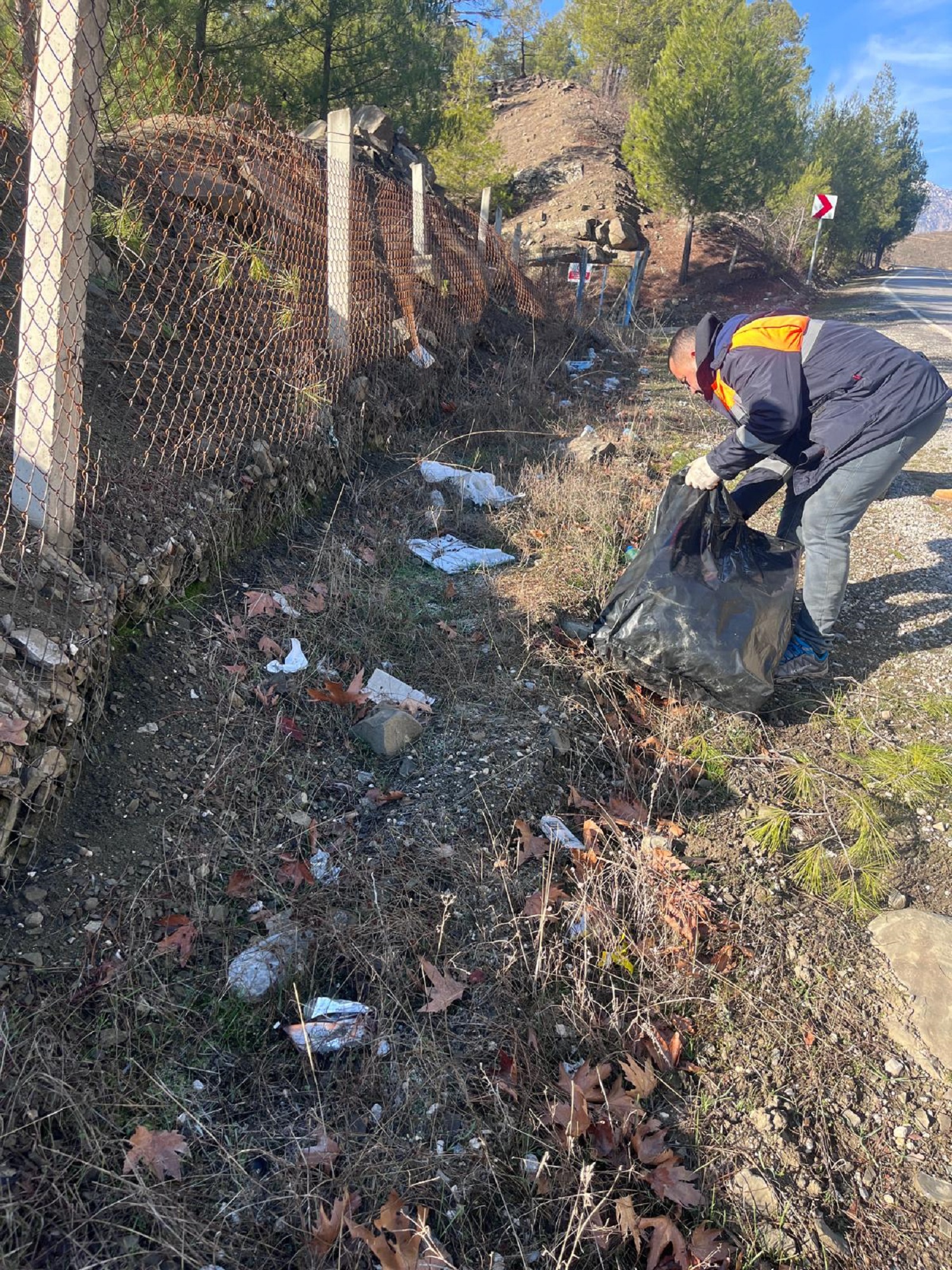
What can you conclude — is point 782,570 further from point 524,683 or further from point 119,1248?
point 119,1248

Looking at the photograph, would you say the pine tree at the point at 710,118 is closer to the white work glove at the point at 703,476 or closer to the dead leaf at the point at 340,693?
the white work glove at the point at 703,476

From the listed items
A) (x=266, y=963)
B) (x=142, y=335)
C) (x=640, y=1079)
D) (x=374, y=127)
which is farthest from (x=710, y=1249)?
(x=374, y=127)

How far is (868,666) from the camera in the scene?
3.65 meters

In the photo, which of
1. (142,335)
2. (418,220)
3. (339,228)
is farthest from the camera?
(418,220)

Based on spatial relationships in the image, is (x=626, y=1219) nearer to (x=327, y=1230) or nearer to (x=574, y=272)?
(x=327, y=1230)

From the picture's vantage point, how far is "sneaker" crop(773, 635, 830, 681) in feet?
11.1

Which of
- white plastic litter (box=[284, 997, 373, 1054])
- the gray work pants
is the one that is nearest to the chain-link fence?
white plastic litter (box=[284, 997, 373, 1054])

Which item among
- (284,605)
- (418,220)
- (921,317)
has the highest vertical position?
(921,317)

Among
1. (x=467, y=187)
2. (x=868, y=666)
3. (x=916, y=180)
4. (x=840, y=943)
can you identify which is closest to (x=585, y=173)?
(x=467, y=187)

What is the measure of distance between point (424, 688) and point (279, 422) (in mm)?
1747

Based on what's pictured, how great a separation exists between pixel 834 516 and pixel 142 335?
9.81 feet

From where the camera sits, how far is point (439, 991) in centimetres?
199

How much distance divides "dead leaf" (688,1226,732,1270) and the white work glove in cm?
235

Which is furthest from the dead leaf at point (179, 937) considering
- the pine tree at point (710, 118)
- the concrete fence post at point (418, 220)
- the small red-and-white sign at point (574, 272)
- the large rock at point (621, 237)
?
the pine tree at point (710, 118)
